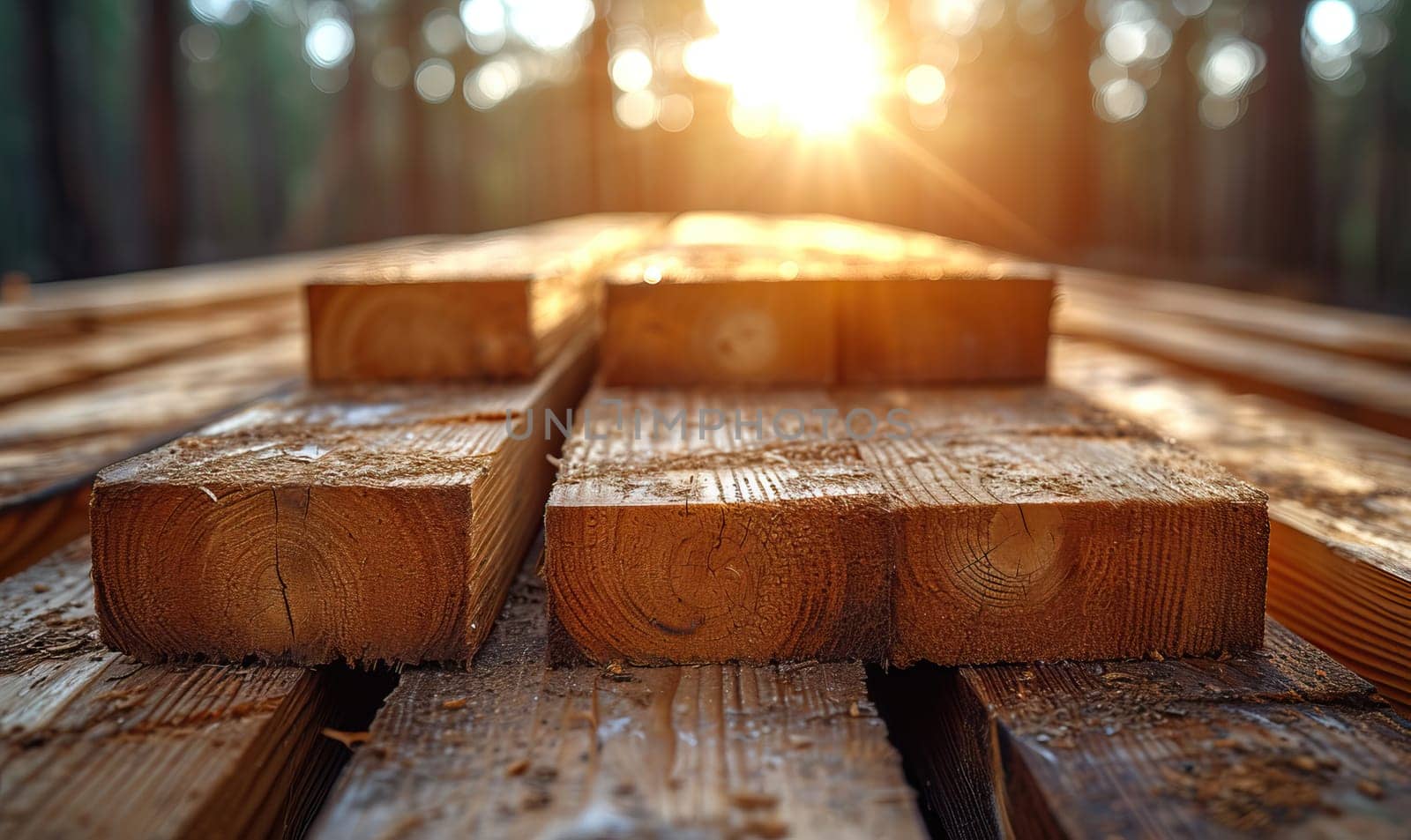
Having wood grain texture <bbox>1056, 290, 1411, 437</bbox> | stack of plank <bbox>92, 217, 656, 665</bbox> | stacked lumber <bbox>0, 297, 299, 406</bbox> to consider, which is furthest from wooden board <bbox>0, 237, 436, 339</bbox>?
wood grain texture <bbox>1056, 290, 1411, 437</bbox>

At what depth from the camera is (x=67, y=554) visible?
163 cm

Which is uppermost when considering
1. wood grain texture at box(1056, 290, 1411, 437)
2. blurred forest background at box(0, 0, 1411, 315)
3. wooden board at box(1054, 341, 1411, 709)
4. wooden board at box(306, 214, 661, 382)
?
blurred forest background at box(0, 0, 1411, 315)

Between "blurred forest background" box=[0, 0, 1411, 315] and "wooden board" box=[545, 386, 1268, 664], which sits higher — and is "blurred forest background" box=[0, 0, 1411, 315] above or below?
above

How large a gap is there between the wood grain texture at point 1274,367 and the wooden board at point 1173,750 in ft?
4.15

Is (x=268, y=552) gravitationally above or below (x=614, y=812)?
above

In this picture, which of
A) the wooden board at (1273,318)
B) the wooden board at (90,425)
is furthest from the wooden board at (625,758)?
the wooden board at (1273,318)

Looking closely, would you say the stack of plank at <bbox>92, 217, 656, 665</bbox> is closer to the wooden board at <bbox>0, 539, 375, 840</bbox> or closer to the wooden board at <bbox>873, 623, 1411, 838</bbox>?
the wooden board at <bbox>0, 539, 375, 840</bbox>

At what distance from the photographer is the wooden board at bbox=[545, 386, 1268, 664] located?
45.2 inches

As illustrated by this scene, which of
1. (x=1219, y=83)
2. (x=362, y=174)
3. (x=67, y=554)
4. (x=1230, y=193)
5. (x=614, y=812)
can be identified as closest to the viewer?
(x=614, y=812)

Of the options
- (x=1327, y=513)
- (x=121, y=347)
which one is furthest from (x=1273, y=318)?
(x=121, y=347)

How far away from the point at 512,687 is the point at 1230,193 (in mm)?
32977

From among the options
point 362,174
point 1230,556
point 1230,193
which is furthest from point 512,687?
point 1230,193

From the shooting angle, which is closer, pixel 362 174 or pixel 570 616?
pixel 570 616

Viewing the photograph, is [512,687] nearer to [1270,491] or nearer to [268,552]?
[268,552]
